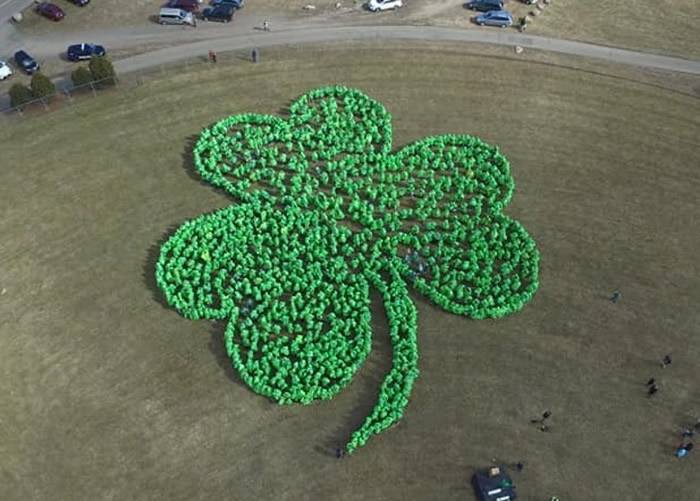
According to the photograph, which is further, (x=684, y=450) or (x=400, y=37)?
(x=400, y=37)

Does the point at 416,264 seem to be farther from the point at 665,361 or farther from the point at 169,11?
the point at 169,11

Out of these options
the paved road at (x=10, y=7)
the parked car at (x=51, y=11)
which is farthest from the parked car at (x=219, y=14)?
the paved road at (x=10, y=7)

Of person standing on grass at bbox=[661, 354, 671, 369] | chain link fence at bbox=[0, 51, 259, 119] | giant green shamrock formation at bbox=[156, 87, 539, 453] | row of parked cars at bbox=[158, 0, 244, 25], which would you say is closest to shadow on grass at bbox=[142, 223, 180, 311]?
giant green shamrock formation at bbox=[156, 87, 539, 453]

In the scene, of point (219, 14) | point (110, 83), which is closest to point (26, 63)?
point (110, 83)

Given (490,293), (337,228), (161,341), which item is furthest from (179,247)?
(490,293)

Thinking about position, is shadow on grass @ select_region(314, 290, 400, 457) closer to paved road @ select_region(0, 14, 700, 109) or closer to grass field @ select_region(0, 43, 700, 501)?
grass field @ select_region(0, 43, 700, 501)
